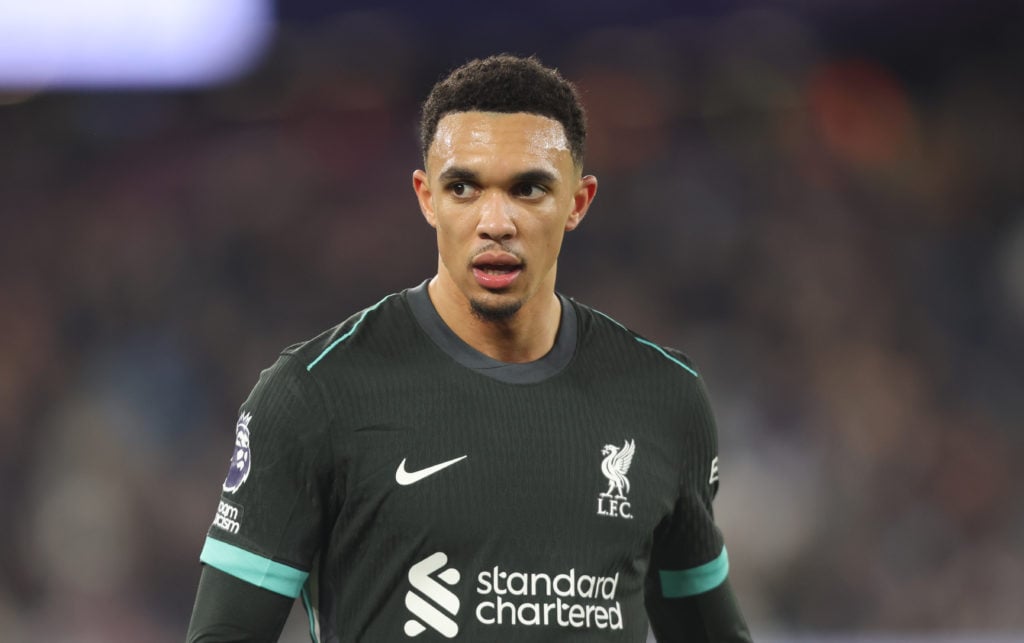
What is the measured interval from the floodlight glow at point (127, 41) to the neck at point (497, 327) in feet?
23.8

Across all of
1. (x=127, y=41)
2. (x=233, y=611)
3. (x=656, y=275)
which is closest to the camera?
(x=233, y=611)

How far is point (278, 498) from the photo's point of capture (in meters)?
2.72

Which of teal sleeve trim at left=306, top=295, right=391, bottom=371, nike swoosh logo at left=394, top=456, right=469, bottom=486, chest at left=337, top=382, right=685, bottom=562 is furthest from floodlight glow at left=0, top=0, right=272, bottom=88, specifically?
nike swoosh logo at left=394, top=456, right=469, bottom=486

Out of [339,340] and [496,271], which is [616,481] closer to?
[496,271]

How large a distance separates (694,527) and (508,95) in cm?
100

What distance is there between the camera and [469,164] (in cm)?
285

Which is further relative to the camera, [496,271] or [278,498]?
[496,271]

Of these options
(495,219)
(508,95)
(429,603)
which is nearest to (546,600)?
(429,603)

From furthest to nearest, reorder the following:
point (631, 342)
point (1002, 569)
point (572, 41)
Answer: point (572, 41), point (1002, 569), point (631, 342)

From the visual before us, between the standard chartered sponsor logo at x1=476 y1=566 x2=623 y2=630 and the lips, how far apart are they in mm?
558

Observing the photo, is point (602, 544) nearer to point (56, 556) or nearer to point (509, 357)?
point (509, 357)

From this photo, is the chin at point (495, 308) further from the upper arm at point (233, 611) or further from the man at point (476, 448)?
the upper arm at point (233, 611)

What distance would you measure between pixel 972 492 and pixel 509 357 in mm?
7497

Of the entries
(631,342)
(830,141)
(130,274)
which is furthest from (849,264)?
(631,342)
